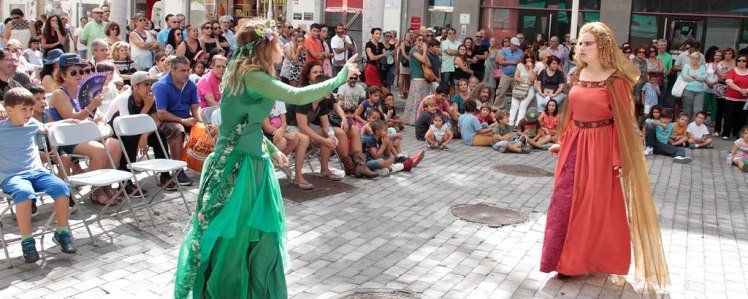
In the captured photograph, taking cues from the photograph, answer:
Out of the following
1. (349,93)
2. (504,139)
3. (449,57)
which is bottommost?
(504,139)

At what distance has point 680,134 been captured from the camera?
12.5 m

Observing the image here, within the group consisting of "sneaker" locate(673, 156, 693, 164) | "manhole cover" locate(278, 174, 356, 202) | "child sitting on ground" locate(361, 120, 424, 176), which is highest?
"child sitting on ground" locate(361, 120, 424, 176)

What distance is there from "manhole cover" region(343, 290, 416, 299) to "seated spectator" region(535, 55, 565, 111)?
933 cm

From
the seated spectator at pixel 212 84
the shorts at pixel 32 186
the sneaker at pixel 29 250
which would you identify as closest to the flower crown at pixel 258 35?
the shorts at pixel 32 186

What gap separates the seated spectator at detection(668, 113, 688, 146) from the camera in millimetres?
12352

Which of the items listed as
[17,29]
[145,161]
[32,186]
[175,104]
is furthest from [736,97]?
[17,29]

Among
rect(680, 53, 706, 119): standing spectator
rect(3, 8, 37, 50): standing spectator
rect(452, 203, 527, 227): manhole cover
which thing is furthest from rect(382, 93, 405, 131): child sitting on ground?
rect(3, 8, 37, 50): standing spectator

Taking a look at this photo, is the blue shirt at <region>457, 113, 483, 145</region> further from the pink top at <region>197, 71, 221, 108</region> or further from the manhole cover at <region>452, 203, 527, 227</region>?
the pink top at <region>197, 71, 221, 108</region>

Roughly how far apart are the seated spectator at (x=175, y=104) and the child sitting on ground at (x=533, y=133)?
5873 millimetres

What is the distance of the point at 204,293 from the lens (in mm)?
4164

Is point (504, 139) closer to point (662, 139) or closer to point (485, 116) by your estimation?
point (485, 116)

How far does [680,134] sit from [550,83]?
2.58 meters

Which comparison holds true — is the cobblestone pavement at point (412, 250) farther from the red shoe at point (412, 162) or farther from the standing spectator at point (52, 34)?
the standing spectator at point (52, 34)

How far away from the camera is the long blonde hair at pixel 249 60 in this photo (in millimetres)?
3982
